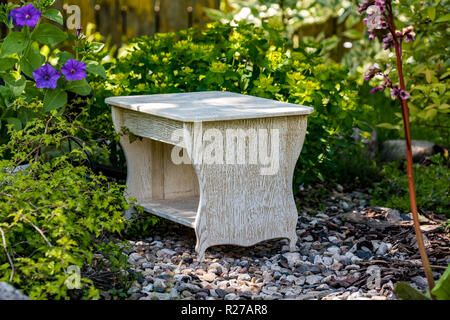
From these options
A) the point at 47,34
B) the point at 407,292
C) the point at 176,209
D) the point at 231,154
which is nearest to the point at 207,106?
the point at 231,154

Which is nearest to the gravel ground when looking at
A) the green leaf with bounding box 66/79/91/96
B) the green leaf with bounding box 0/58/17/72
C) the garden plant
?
the garden plant

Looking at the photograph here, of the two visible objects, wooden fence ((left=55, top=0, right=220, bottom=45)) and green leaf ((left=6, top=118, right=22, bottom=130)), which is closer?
green leaf ((left=6, top=118, right=22, bottom=130))

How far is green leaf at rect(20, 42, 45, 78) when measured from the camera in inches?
141

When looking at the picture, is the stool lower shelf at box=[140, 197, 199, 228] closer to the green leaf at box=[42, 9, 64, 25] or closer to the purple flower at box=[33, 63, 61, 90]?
the purple flower at box=[33, 63, 61, 90]

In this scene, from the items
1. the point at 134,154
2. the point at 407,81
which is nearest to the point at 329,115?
the point at 407,81

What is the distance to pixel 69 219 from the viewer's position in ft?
8.78

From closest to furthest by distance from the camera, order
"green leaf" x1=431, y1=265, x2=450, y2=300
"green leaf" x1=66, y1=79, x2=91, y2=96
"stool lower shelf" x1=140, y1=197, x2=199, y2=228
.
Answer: "green leaf" x1=431, y1=265, x2=450, y2=300 < "stool lower shelf" x1=140, y1=197, x2=199, y2=228 < "green leaf" x1=66, y1=79, x2=91, y2=96

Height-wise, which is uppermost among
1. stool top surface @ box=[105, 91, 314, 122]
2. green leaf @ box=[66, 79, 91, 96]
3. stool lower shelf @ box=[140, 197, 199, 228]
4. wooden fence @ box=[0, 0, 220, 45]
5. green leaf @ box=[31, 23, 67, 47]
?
wooden fence @ box=[0, 0, 220, 45]

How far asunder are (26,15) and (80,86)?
46 cm

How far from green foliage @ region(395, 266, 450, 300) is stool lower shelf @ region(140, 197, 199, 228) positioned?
1.07 meters

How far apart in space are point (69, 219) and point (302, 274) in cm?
111

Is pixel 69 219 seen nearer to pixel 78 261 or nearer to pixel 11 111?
pixel 78 261

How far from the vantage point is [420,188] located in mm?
4301

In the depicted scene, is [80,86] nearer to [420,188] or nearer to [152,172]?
[152,172]
